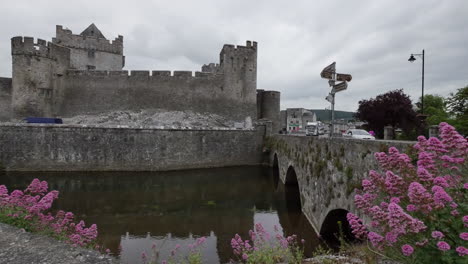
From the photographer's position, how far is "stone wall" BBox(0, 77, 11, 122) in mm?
24859

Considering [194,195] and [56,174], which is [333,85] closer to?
[194,195]

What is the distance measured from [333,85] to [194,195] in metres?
9.33

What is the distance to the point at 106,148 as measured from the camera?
20781mm

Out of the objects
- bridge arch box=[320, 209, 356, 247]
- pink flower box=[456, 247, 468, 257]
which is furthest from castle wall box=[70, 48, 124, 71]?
pink flower box=[456, 247, 468, 257]

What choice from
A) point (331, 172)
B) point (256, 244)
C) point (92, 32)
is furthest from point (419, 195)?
point (92, 32)

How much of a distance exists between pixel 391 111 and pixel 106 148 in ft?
65.0

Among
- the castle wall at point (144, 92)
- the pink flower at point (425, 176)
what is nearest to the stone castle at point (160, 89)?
the castle wall at point (144, 92)

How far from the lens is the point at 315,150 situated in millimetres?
9219

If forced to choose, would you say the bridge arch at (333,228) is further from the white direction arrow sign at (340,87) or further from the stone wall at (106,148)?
the stone wall at (106,148)

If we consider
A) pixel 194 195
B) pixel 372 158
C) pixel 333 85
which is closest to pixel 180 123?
pixel 194 195

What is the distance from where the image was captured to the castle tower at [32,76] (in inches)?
917

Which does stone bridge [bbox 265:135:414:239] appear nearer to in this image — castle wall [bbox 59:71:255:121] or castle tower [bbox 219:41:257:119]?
castle tower [bbox 219:41:257:119]

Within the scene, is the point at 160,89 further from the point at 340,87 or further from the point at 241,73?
the point at 340,87

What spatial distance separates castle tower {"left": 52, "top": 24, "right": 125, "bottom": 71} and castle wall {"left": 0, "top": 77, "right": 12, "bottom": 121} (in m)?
5.70
